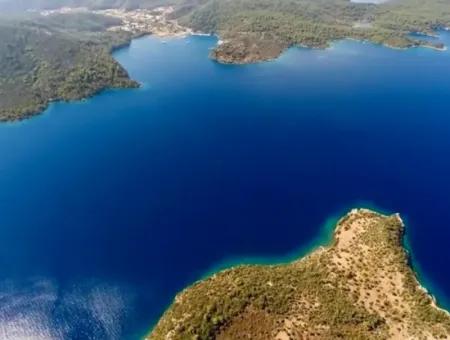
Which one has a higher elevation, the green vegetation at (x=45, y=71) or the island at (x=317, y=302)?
the green vegetation at (x=45, y=71)

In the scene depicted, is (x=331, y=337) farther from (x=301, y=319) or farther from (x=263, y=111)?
(x=263, y=111)

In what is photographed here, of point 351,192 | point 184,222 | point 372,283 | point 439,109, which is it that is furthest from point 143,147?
point 439,109

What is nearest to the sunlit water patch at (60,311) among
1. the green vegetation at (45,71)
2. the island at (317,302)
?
the island at (317,302)

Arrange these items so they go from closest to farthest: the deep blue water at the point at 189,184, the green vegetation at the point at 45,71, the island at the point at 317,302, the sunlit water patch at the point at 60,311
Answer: the island at the point at 317,302 < the sunlit water patch at the point at 60,311 < the deep blue water at the point at 189,184 < the green vegetation at the point at 45,71

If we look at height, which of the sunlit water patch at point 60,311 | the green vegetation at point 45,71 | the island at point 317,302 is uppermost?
the green vegetation at point 45,71

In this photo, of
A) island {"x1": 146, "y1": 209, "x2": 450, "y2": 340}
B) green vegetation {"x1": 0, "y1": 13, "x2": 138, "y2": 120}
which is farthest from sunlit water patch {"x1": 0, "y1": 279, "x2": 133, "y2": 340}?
green vegetation {"x1": 0, "y1": 13, "x2": 138, "y2": 120}

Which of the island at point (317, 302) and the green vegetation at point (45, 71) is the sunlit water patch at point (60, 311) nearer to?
the island at point (317, 302)
